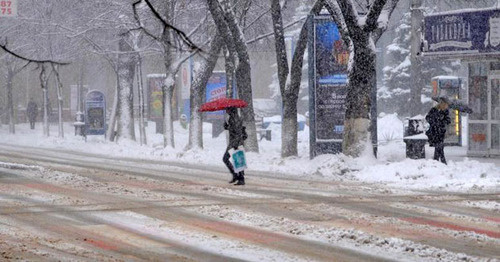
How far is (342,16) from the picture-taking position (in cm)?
2288

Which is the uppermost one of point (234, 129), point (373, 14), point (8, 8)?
A: point (8, 8)

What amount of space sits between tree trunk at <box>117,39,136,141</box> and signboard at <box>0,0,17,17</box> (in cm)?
889

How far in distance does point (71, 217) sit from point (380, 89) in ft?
171

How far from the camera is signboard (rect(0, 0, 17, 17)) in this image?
1126 inches

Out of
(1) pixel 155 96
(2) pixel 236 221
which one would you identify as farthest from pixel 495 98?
(1) pixel 155 96

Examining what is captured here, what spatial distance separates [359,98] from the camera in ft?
73.6

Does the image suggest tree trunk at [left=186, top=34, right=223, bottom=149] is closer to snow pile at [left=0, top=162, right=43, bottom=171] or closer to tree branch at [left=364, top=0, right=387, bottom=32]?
snow pile at [left=0, top=162, right=43, bottom=171]

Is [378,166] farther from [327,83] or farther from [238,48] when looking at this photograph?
[238,48]

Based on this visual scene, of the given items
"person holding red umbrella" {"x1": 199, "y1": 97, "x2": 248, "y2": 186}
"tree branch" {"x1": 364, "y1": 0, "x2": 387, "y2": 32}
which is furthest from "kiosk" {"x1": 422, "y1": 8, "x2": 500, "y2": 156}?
"person holding red umbrella" {"x1": 199, "y1": 97, "x2": 248, "y2": 186}

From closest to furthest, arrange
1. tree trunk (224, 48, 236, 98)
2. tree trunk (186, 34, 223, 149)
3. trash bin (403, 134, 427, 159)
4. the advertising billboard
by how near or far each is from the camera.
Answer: trash bin (403, 134, 427, 159), tree trunk (224, 48, 236, 98), tree trunk (186, 34, 223, 149), the advertising billboard

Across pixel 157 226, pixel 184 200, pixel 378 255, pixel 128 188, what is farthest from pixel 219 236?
pixel 128 188

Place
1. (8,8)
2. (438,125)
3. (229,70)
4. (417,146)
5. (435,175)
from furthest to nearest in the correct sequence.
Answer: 1. (229,70)
2. (8,8)
3. (417,146)
4. (438,125)
5. (435,175)

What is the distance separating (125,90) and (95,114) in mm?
5555

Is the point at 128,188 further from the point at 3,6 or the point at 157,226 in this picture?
the point at 3,6
